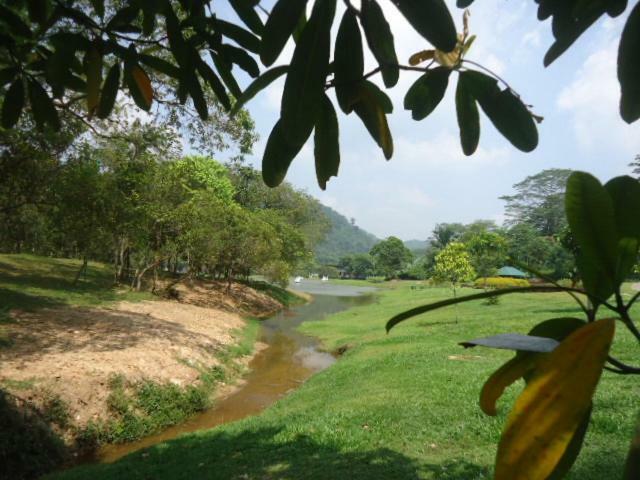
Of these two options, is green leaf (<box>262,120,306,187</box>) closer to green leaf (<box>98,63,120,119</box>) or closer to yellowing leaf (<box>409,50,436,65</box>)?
yellowing leaf (<box>409,50,436,65</box>)

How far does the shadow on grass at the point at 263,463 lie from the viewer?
3.33 meters

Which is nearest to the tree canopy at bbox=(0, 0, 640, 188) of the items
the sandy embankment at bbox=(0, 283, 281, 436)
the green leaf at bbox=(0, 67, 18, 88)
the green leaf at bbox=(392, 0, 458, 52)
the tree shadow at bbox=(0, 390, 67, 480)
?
the green leaf at bbox=(392, 0, 458, 52)

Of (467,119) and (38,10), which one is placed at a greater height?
(38,10)

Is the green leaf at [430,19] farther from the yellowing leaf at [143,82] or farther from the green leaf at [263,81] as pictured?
the yellowing leaf at [143,82]

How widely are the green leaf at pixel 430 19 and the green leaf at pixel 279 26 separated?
0.55 feet

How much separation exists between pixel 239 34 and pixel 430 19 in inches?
36.1

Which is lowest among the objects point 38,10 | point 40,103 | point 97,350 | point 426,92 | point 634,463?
point 97,350

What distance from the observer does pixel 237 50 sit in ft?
4.66

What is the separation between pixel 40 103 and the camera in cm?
175

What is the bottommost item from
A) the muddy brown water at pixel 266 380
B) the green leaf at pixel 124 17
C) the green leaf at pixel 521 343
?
the muddy brown water at pixel 266 380

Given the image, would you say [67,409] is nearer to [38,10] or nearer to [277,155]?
[38,10]

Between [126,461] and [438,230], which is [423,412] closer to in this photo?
[126,461]

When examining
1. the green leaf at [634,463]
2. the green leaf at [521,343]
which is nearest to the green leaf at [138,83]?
the green leaf at [521,343]

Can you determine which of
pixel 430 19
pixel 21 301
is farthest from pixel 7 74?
pixel 21 301
